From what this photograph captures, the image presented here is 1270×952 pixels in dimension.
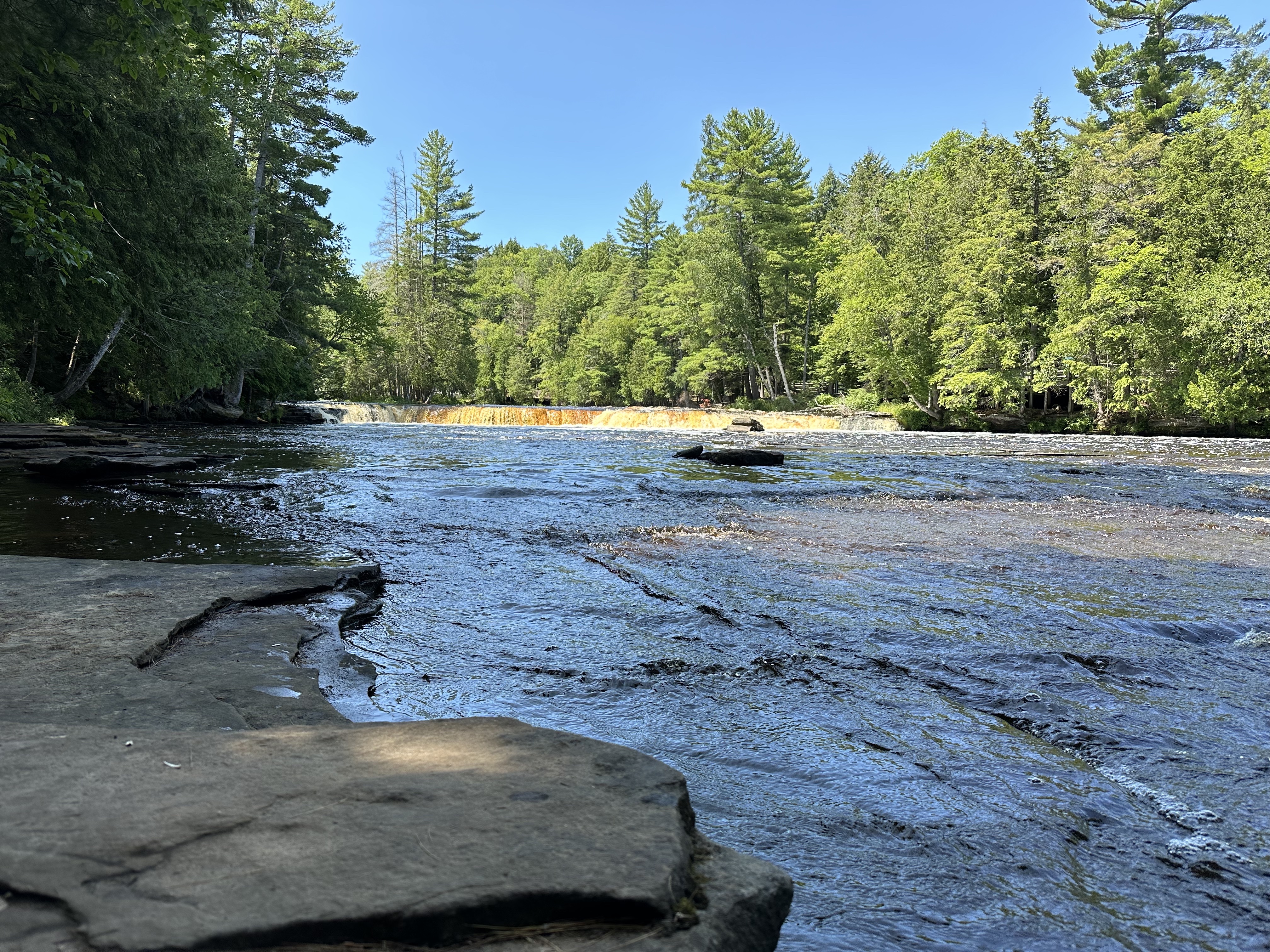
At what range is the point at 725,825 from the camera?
7.04ft

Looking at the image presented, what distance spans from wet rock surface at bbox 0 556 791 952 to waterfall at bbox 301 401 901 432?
30771 millimetres

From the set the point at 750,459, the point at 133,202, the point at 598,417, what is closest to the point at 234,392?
the point at 598,417

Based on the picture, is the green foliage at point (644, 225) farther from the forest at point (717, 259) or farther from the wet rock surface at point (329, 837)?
the wet rock surface at point (329, 837)

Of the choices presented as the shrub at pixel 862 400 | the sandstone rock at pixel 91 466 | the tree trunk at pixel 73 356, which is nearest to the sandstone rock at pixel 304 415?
the tree trunk at pixel 73 356

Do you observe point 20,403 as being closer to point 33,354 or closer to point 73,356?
point 33,354

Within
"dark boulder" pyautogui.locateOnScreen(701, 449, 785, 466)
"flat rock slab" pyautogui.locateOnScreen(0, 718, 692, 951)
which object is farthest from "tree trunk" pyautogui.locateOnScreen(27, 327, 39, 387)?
Result: "flat rock slab" pyautogui.locateOnScreen(0, 718, 692, 951)

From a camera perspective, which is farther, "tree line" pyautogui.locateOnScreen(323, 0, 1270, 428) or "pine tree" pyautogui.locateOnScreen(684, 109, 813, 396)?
"pine tree" pyautogui.locateOnScreen(684, 109, 813, 396)

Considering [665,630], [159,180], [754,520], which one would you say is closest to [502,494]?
[754,520]

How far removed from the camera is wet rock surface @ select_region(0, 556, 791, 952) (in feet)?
3.86

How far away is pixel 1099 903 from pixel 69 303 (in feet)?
43.0

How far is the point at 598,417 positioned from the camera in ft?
126

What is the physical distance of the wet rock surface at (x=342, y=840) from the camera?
3.86 feet

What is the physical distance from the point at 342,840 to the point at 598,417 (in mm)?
37333

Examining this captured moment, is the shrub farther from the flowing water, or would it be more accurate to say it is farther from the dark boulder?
the flowing water
